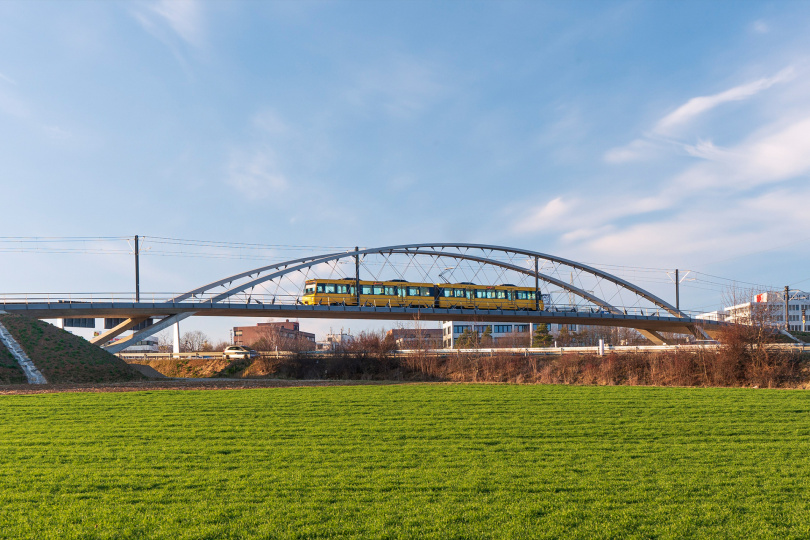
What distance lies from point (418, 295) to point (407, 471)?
50.2 metres

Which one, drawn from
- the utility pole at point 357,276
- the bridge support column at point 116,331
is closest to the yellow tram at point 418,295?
the utility pole at point 357,276

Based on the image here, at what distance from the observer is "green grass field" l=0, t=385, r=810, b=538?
26.0 ft

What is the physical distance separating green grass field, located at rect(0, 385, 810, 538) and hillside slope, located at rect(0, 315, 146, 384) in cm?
1714

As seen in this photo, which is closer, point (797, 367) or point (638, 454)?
point (638, 454)

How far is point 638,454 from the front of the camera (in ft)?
40.0

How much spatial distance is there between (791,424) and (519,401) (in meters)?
8.37

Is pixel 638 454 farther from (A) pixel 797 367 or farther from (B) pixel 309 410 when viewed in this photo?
(A) pixel 797 367

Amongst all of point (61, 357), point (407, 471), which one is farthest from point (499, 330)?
point (407, 471)

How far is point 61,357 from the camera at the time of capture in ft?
123

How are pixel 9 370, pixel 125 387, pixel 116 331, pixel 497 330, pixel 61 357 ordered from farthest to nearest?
1. pixel 497 330
2. pixel 116 331
3. pixel 61 357
4. pixel 9 370
5. pixel 125 387

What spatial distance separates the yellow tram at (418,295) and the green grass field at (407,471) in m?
38.2

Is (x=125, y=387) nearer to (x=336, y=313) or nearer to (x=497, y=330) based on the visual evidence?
(x=336, y=313)

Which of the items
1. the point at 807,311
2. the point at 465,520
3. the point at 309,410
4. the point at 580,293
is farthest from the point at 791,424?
the point at 807,311

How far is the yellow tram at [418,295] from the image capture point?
5797 cm
